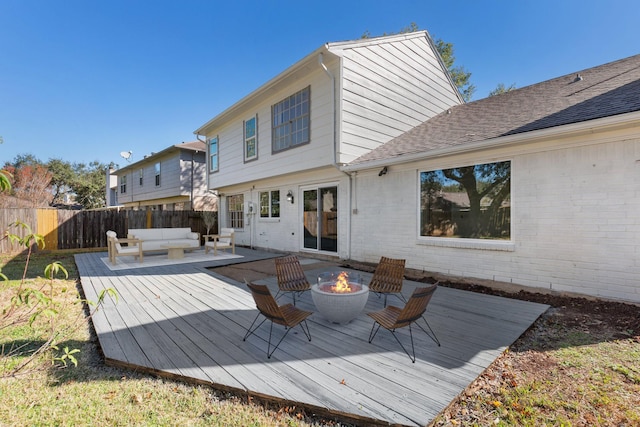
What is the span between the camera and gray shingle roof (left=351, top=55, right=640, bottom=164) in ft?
17.1

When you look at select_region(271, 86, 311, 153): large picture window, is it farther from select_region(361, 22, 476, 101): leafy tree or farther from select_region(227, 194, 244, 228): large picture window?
select_region(361, 22, 476, 101): leafy tree

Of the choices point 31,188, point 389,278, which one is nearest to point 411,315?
point 389,278

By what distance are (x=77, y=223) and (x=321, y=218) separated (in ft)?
36.8

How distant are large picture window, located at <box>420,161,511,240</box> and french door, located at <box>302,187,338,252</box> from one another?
303 centimetres

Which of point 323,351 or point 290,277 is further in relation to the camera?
point 290,277

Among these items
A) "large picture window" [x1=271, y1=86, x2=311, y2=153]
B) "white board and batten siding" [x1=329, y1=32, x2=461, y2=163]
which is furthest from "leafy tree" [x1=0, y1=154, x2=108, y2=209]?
"white board and batten siding" [x1=329, y1=32, x2=461, y2=163]

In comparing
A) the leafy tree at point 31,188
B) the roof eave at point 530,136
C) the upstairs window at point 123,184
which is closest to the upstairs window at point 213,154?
the roof eave at point 530,136

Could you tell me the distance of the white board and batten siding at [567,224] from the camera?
4.58 metres

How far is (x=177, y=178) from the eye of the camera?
17422 millimetres

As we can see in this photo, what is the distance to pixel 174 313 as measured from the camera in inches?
172

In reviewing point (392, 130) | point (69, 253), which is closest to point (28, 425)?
point (392, 130)

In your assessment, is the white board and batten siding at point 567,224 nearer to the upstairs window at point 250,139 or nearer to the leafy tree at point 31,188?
the upstairs window at point 250,139

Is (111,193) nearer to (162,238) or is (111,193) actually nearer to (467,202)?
(162,238)

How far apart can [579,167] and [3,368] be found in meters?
8.40
